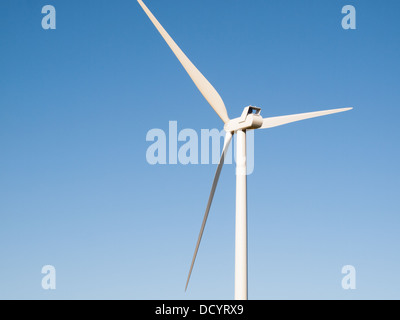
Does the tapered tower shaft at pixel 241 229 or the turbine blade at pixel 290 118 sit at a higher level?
the turbine blade at pixel 290 118

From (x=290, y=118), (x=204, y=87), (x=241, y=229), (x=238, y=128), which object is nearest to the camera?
(x=241, y=229)

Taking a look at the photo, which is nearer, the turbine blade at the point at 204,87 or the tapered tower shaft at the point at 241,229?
the tapered tower shaft at the point at 241,229

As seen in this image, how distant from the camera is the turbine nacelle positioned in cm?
2386

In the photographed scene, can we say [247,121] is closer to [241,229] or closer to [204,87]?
[204,87]

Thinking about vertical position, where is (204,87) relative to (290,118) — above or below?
above

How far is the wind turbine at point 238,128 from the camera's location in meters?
21.8

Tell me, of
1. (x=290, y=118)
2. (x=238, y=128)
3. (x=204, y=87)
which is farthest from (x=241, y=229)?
(x=204, y=87)

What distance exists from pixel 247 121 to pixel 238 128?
541 millimetres

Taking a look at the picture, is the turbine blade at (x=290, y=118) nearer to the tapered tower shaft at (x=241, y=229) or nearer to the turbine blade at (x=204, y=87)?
the turbine blade at (x=204, y=87)

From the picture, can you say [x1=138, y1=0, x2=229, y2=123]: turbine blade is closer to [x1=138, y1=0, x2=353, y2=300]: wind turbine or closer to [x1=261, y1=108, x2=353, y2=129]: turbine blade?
[x1=138, y1=0, x2=353, y2=300]: wind turbine

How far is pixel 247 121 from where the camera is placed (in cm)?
2389

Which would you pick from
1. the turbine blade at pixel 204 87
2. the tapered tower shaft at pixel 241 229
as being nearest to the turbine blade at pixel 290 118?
the turbine blade at pixel 204 87

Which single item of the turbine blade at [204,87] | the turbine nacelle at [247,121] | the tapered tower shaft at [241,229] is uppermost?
the turbine blade at [204,87]
